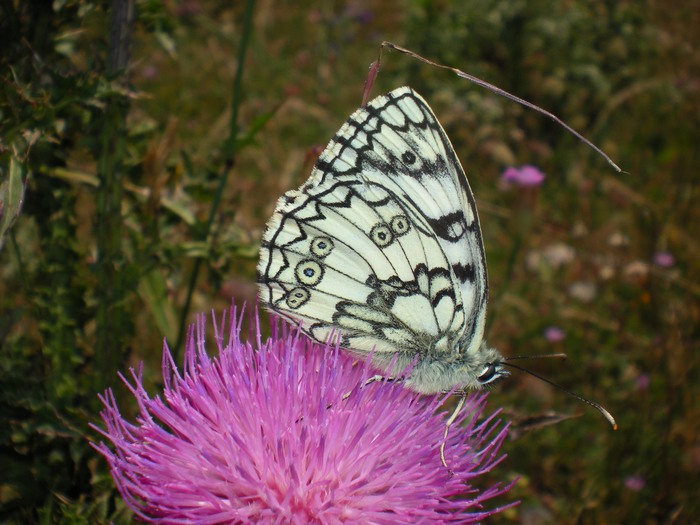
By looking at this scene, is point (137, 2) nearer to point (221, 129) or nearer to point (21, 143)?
point (21, 143)

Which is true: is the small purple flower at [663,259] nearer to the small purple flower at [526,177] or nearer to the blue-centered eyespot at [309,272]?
the small purple flower at [526,177]

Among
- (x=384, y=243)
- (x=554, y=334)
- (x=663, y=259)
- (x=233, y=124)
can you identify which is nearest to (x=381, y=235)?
(x=384, y=243)

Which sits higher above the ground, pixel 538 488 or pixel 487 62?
pixel 487 62

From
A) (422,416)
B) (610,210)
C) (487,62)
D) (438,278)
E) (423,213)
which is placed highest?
(487,62)

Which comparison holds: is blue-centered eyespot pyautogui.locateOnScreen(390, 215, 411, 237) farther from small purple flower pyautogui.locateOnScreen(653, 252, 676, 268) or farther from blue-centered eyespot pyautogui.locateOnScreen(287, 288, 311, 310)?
small purple flower pyautogui.locateOnScreen(653, 252, 676, 268)

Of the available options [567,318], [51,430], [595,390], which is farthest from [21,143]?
[567,318]

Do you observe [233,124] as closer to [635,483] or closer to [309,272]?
[309,272]
